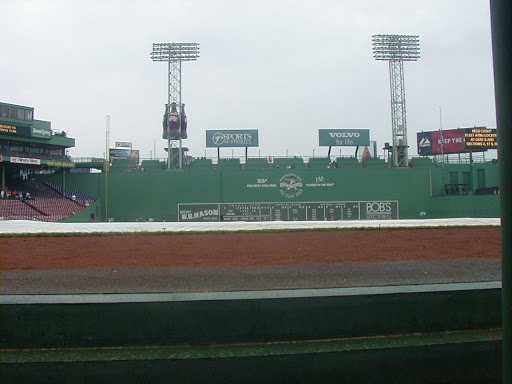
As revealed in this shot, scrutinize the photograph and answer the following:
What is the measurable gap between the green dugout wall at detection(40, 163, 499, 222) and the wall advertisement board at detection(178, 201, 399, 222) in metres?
0.71

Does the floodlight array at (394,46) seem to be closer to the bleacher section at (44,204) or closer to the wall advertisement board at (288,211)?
the wall advertisement board at (288,211)

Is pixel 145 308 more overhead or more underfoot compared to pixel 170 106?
more underfoot

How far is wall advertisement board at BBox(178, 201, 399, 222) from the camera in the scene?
1570 inches

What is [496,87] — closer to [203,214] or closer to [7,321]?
[7,321]

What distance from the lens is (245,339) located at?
3006mm

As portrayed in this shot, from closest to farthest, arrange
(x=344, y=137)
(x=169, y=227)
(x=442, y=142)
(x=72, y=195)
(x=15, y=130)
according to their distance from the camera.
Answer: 1. (x=169, y=227)
2. (x=15, y=130)
3. (x=72, y=195)
4. (x=344, y=137)
5. (x=442, y=142)

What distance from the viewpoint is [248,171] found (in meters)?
42.4

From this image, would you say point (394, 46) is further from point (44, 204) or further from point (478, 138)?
point (44, 204)

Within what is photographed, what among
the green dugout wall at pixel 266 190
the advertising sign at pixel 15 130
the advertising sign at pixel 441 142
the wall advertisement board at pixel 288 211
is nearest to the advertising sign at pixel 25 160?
the advertising sign at pixel 15 130

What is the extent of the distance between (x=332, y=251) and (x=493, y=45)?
8436 millimetres

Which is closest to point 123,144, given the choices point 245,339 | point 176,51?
point 176,51

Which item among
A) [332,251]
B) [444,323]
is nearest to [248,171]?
[332,251]

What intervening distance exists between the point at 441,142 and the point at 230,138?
2868 cm

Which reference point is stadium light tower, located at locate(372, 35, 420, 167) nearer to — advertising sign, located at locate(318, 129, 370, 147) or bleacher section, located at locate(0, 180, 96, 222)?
advertising sign, located at locate(318, 129, 370, 147)
